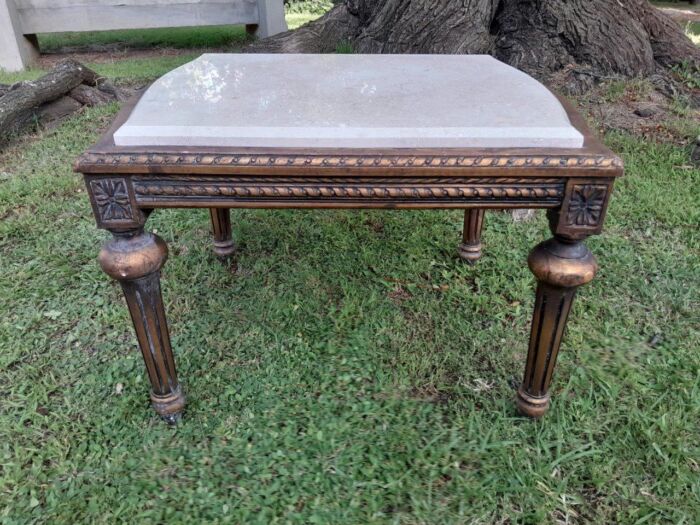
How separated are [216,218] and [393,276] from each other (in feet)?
2.36

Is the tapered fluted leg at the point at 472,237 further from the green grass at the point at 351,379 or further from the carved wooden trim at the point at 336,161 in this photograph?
the carved wooden trim at the point at 336,161

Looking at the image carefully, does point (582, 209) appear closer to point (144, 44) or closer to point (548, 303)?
point (548, 303)

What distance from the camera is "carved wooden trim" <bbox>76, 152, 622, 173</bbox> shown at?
115 centimetres

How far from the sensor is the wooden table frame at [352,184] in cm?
115

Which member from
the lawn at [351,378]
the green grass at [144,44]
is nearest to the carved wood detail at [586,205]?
the lawn at [351,378]

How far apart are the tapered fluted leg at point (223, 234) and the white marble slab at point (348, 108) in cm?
66

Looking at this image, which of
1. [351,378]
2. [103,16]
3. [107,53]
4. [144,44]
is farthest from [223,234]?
[144,44]

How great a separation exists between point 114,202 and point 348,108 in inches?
21.9

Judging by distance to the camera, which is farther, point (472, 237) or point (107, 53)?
point (107, 53)

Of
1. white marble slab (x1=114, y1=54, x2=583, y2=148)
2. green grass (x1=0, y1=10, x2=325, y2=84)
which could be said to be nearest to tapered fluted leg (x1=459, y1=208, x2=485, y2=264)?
white marble slab (x1=114, y1=54, x2=583, y2=148)

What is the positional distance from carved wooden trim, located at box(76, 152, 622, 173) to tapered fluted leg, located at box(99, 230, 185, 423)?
19cm

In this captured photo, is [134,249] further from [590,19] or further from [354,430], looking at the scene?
[590,19]

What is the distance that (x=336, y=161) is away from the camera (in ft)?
3.78

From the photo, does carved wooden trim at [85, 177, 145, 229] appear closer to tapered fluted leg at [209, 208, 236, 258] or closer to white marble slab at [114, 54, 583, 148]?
white marble slab at [114, 54, 583, 148]
